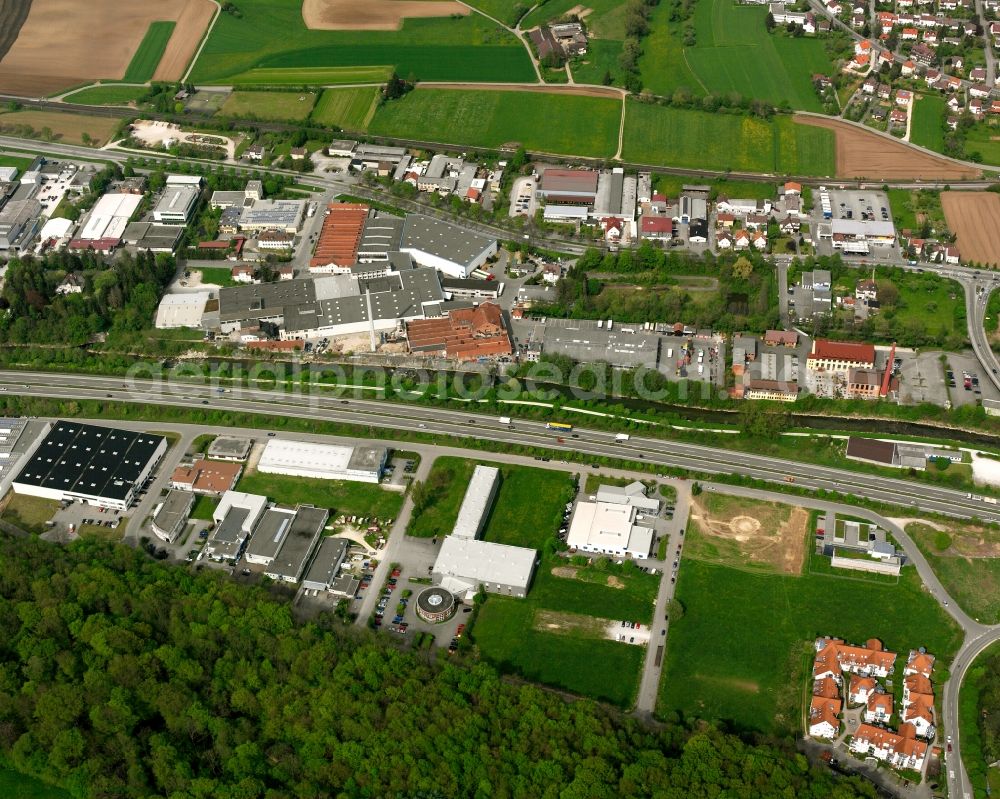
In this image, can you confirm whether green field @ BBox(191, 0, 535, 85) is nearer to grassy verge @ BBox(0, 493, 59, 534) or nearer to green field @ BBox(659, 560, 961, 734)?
grassy verge @ BBox(0, 493, 59, 534)

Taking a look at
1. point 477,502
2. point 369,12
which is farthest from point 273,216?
point 369,12

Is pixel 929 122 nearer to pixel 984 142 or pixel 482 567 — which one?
pixel 984 142

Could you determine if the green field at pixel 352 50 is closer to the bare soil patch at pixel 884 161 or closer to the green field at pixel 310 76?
the green field at pixel 310 76

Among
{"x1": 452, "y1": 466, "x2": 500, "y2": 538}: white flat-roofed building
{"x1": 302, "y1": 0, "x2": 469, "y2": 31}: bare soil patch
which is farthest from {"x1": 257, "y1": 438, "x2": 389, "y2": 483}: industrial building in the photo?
{"x1": 302, "y1": 0, "x2": 469, "y2": 31}: bare soil patch

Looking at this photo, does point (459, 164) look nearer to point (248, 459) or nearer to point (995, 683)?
point (248, 459)

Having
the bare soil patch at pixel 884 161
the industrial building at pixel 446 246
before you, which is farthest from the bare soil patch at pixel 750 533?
the bare soil patch at pixel 884 161

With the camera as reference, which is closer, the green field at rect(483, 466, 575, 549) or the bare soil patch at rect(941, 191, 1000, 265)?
the green field at rect(483, 466, 575, 549)

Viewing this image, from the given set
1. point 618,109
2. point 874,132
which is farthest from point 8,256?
point 874,132
